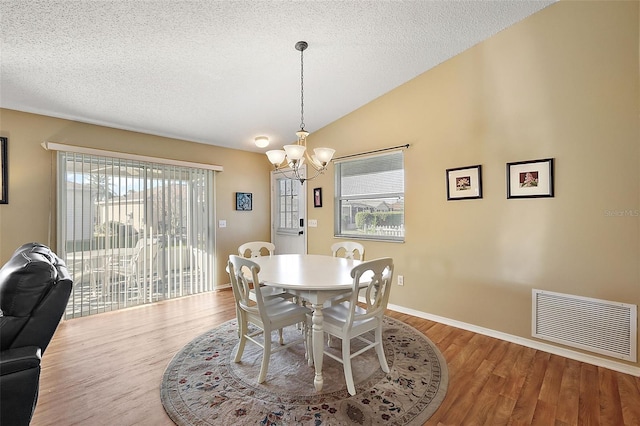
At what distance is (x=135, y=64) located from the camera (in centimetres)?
244

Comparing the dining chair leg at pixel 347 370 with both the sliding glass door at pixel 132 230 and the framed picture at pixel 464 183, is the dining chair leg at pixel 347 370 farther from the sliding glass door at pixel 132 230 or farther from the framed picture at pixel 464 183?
the sliding glass door at pixel 132 230

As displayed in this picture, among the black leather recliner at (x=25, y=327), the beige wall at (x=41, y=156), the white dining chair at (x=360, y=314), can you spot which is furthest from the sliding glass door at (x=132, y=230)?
the white dining chair at (x=360, y=314)

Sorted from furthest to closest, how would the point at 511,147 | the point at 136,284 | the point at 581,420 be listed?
the point at 136,284 < the point at 511,147 < the point at 581,420

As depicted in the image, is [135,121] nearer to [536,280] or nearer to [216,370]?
[216,370]

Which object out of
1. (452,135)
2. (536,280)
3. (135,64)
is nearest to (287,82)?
(135,64)

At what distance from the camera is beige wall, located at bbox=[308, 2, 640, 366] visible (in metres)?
2.22

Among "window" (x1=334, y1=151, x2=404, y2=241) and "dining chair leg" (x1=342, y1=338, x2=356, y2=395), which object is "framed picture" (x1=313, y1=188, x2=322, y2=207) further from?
"dining chair leg" (x1=342, y1=338, x2=356, y2=395)

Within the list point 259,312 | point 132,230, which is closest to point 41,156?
point 132,230

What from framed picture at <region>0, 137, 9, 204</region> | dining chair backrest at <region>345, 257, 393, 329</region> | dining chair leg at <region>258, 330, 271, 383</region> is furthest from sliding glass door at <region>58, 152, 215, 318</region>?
dining chair backrest at <region>345, 257, 393, 329</region>

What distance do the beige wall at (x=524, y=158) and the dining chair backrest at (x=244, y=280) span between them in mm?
2043

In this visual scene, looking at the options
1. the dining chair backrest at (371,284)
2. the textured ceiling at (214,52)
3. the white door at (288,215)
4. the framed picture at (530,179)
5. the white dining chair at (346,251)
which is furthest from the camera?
the white door at (288,215)

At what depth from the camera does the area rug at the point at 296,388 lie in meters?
1.71

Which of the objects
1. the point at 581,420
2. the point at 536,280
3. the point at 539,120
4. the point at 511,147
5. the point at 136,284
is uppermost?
the point at 539,120

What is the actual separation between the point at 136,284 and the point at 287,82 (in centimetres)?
314
